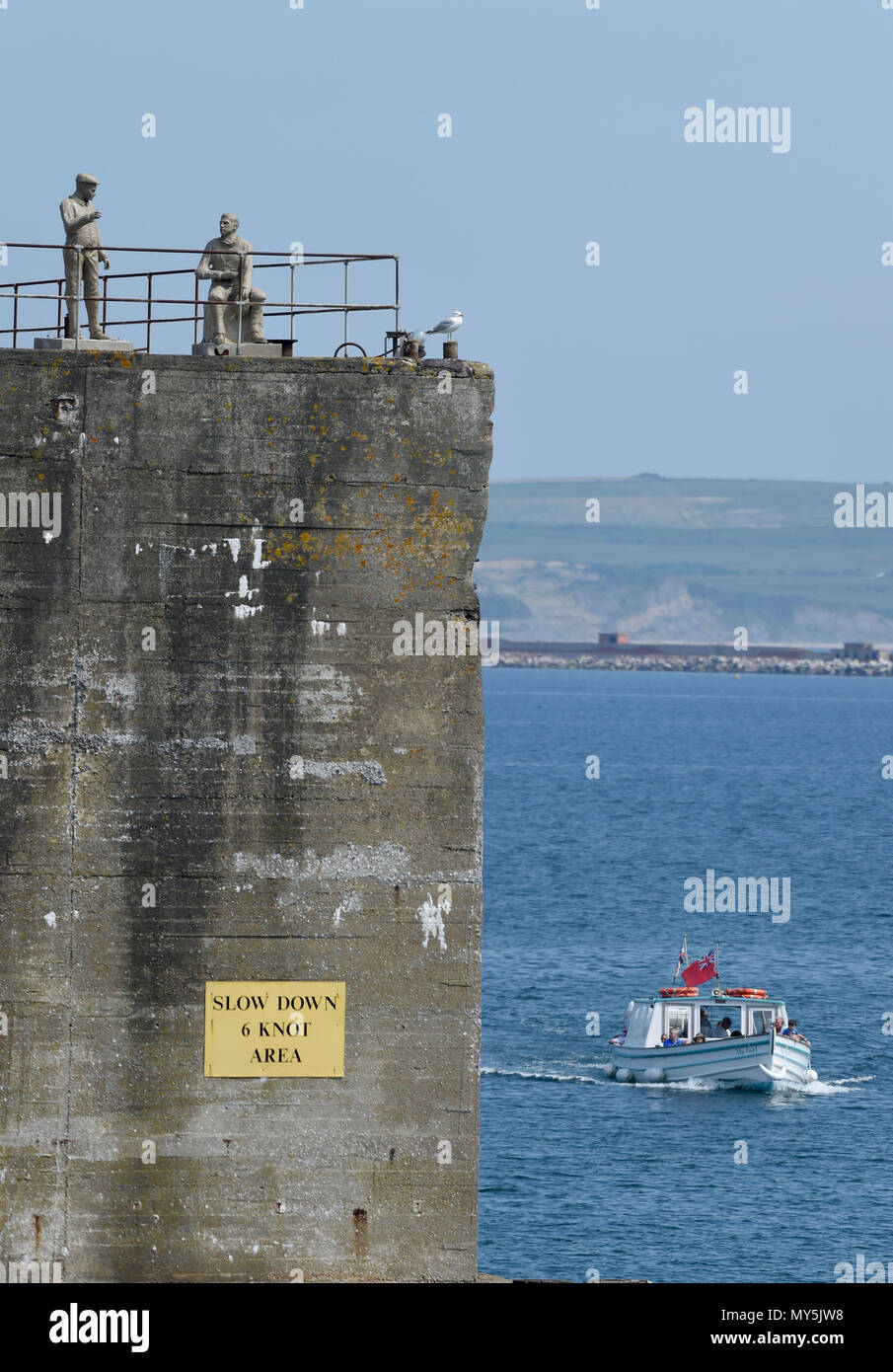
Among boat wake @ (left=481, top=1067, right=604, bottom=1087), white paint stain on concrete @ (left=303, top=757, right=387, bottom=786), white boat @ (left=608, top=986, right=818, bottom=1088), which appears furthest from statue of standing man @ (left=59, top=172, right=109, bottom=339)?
white boat @ (left=608, top=986, right=818, bottom=1088)

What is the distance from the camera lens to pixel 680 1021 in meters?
67.8

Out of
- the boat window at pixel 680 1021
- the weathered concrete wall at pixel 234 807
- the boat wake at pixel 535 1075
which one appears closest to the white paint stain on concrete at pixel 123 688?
the weathered concrete wall at pixel 234 807

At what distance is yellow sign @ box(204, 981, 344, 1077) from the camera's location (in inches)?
554

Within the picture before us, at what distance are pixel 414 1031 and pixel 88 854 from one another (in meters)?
2.71

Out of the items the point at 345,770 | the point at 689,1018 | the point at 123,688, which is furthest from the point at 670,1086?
the point at 123,688

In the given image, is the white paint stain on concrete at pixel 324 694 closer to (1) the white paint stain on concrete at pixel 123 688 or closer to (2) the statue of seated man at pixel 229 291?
(1) the white paint stain on concrete at pixel 123 688

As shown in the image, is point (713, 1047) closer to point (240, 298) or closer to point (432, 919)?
point (432, 919)

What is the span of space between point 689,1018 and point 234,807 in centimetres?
5608

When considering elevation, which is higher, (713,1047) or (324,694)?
(324,694)

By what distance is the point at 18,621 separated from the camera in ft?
45.9

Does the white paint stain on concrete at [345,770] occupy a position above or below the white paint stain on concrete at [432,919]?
above

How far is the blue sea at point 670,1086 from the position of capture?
4775cm
